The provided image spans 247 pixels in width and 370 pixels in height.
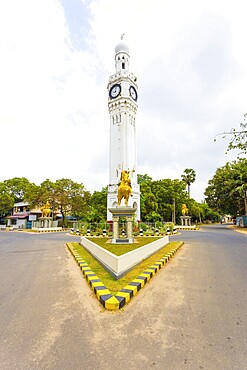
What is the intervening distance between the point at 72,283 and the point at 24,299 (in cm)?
128

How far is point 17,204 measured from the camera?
43031mm

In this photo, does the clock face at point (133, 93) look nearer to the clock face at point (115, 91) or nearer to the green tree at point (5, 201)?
the clock face at point (115, 91)

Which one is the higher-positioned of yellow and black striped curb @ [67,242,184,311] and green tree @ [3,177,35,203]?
green tree @ [3,177,35,203]

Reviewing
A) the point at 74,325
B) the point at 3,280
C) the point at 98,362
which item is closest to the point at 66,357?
the point at 98,362

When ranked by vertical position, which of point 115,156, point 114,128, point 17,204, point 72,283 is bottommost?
point 72,283

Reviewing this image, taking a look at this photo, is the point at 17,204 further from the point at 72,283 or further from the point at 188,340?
the point at 188,340

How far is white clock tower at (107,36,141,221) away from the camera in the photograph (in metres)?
26.1

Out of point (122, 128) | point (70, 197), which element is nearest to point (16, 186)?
point (70, 197)

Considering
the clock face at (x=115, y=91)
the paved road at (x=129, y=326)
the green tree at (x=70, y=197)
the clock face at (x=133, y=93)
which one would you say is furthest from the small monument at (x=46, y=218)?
the paved road at (x=129, y=326)

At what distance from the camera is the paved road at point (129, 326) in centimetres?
Result: 243

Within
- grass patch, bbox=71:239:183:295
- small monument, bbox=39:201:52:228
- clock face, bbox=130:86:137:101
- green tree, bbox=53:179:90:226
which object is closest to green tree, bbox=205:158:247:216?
clock face, bbox=130:86:137:101

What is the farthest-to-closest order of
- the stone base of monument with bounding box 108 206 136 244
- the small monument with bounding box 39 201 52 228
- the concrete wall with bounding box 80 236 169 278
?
the small monument with bounding box 39 201 52 228 → the stone base of monument with bounding box 108 206 136 244 → the concrete wall with bounding box 80 236 169 278

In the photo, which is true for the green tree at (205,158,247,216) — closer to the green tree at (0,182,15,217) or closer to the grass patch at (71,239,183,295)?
the grass patch at (71,239,183,295)

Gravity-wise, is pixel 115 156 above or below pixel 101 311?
above
